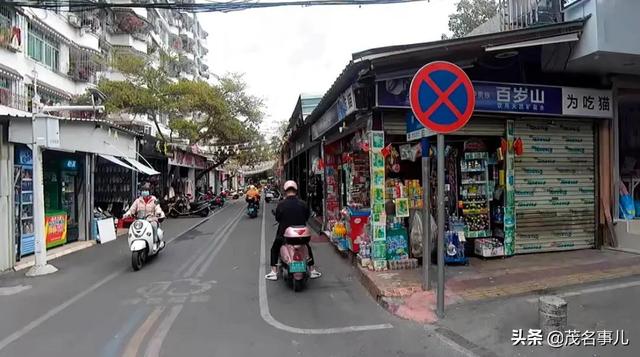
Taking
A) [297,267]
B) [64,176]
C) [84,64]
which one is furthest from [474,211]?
[84,64]

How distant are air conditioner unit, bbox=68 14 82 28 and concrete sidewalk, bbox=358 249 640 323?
25.8 metres

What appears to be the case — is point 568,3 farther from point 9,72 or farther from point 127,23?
point 127,23

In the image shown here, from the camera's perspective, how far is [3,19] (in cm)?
1884

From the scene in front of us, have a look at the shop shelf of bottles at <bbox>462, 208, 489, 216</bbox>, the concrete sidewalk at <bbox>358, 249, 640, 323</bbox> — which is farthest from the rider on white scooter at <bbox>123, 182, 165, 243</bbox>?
the shop shelf of bottles at <bbox>462, 208, 489, 216</bbox>

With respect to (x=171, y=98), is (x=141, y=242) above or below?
below

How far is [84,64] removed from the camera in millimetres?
27062

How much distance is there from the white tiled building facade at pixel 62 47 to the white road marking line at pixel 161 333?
9306 mm

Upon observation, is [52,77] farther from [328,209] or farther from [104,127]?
[328,209]

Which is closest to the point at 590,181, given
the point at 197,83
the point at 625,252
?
the point at 625,252

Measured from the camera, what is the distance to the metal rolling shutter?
7875mm

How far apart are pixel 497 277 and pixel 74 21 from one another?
27.7 metres

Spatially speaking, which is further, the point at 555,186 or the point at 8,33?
the point at 8,33

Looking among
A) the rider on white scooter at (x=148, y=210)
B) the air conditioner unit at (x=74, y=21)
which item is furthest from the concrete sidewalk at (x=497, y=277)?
the air conditioner unit at (x=74, y=21)

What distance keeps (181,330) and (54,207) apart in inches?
376
